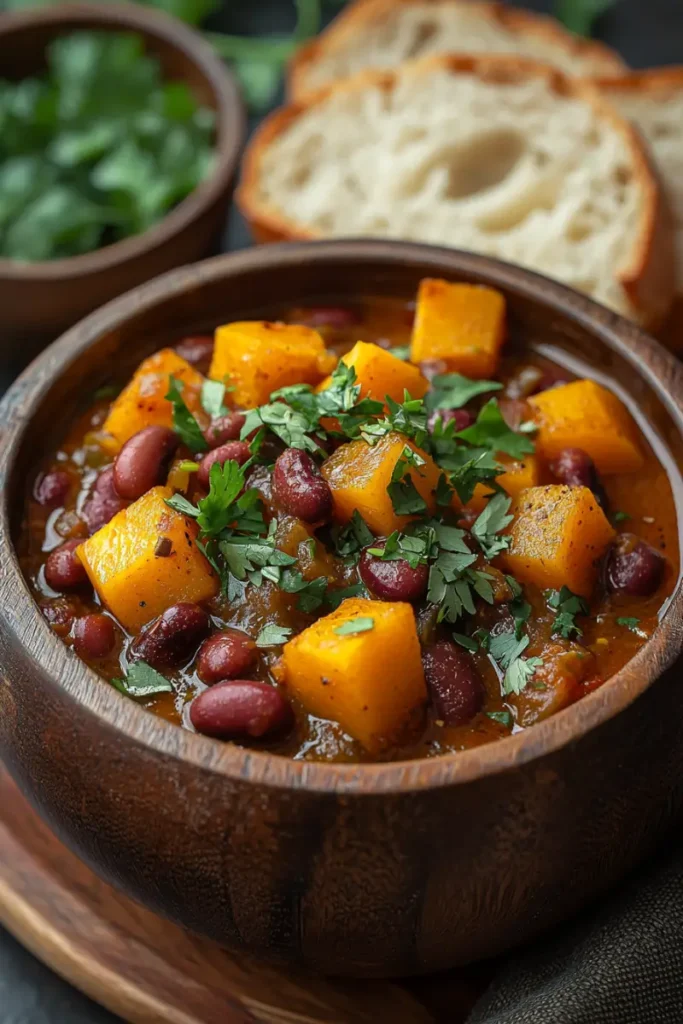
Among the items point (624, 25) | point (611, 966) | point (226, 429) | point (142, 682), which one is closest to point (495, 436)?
point (226, 429)

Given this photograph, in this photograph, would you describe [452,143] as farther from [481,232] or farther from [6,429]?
[6,429]

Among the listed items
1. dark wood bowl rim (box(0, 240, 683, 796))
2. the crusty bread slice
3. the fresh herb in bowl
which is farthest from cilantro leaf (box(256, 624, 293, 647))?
the fresh herb in bowl

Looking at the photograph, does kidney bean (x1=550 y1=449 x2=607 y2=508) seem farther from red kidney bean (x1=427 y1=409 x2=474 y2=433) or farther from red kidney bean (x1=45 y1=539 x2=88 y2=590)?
red kidney bean (x1=45 y1=539 x2=88 y2=590)

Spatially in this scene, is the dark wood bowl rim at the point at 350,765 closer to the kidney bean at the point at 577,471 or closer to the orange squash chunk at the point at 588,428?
the orange squash chunk at the point at 588,428

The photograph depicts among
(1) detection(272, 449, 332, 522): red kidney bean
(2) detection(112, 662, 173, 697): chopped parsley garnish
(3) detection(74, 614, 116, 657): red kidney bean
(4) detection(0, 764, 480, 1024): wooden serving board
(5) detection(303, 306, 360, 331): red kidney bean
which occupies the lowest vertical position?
(4) detection(0, 764, 480, 1024): wooden serving board

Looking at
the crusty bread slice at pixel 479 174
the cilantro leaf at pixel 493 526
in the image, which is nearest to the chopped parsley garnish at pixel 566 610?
the cilantro leaf at pixel 493 526
